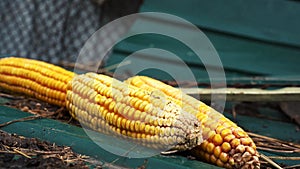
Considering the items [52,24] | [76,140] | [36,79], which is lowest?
[76,140]

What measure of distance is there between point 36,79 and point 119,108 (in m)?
0.78

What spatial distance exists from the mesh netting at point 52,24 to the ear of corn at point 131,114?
90.9 inches

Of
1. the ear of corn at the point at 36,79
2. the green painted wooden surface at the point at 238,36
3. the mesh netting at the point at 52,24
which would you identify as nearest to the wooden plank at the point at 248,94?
the ear of corn at the point at 36,79

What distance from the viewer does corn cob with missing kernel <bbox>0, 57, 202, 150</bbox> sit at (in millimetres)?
1669

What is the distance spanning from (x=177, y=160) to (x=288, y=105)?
1.55m

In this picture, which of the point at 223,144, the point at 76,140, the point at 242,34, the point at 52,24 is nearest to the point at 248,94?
the point at 223,144

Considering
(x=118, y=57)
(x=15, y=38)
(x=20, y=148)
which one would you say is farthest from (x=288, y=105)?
(x=15, y=38)

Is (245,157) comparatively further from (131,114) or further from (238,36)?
(238,36)

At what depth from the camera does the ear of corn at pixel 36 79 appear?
2.31m

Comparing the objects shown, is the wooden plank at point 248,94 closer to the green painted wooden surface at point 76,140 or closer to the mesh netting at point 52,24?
the green painted wooden surface at point 76,140

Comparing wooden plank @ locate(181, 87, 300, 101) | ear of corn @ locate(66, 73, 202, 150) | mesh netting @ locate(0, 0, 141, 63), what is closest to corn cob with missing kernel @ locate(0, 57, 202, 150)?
ear of corn @ locate(66, 73, 202, 150)

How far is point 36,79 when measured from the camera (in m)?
2.44

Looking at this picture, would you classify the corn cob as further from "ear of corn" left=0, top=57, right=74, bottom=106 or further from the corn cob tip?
"ear of corn" left=0, top=57, right=74, bottom=106

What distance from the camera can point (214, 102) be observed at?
2.61 meters
